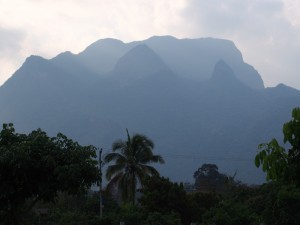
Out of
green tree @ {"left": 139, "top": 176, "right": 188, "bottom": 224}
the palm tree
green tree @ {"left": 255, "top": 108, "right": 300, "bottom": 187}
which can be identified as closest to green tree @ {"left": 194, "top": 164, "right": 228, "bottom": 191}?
the palm tree

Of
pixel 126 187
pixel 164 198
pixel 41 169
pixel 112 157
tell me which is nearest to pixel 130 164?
pixel 112 157

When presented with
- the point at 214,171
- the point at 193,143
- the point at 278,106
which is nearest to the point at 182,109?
the point at 193,143

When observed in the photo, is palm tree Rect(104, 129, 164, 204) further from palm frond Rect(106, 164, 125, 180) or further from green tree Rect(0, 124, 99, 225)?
green tree Rect(0, 124, 99, 225)

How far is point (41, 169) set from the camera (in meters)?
11.9

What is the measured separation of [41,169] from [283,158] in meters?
8.02

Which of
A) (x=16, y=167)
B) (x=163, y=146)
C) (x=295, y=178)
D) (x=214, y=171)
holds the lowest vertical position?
(x=295, y=178)

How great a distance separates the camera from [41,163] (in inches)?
464

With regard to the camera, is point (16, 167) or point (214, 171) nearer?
point (16, 167)

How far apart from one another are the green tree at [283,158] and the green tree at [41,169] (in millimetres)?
7160

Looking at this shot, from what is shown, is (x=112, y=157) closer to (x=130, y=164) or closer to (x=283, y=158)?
(x=130, y=164)

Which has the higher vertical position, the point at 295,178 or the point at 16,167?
the point at 16,167

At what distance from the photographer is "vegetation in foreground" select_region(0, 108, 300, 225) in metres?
4.88

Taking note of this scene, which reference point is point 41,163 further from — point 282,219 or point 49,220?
point 49,220

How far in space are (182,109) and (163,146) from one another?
77.3ft
